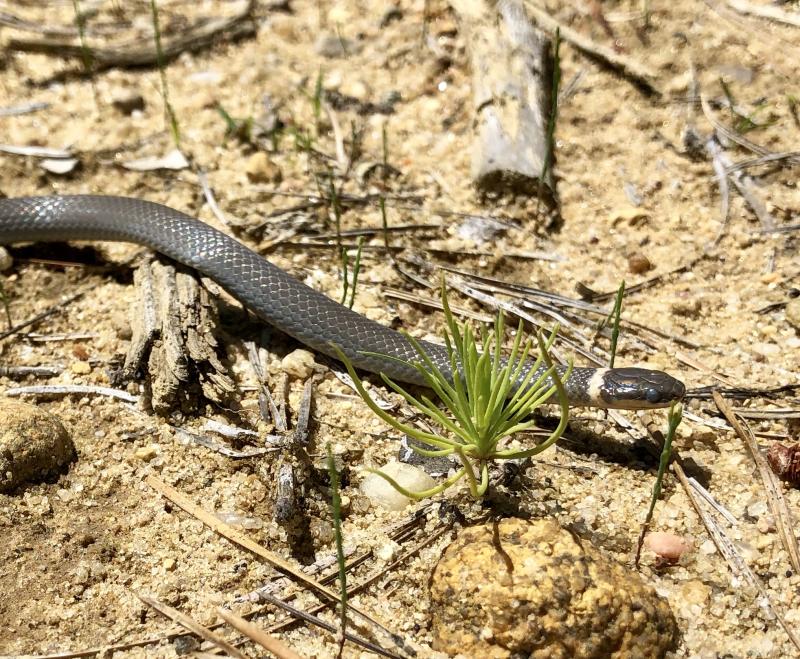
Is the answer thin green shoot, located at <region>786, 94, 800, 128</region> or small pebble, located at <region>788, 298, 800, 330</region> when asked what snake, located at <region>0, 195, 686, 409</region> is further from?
thin green shoot, located at <region>786, 94, 800, 128</region>

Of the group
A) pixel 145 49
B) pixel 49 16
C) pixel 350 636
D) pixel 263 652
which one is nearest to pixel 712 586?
pixel 350 636

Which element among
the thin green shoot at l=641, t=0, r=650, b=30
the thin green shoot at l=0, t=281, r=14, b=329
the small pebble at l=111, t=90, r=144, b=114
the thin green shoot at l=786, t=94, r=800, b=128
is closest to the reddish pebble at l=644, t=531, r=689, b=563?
the thin green shoot at l=0, t=281, r=14, b=329

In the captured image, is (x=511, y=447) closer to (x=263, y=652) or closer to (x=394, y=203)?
(x=263, y=652)

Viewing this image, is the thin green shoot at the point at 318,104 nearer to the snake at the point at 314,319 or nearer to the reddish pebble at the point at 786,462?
the snake at the point at 314,319

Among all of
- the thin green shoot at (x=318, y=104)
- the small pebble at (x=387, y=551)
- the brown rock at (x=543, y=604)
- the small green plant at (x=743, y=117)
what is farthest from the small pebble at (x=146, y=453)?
the small green plant at (x=743, y=117)

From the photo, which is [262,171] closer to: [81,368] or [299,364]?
[299,364]
